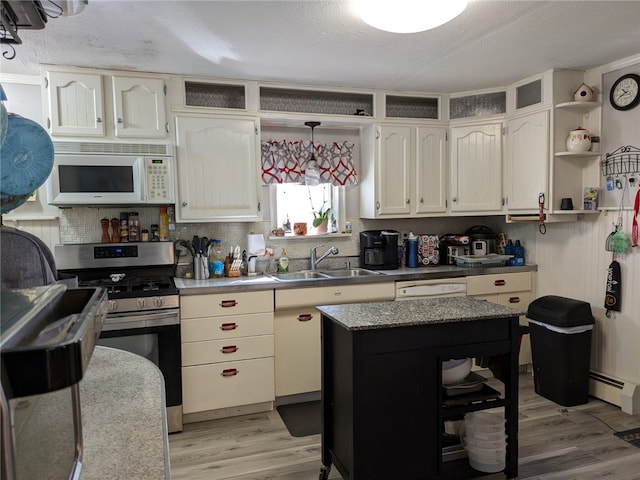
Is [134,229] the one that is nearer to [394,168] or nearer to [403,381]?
[394,168]

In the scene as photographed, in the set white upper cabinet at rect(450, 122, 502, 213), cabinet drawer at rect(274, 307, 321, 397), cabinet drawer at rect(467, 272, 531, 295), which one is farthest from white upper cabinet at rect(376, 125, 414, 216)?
cabinet drawer at rect(274, 307, 321, 397)

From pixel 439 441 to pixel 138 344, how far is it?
1912mm

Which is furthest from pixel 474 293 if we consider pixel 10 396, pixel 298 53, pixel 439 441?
pixel 10 396

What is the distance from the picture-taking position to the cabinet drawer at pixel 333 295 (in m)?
3.28

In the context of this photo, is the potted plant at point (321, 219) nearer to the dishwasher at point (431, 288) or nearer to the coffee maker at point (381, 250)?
the coffee maker at point (381, 250)

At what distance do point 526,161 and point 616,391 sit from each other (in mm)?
1805

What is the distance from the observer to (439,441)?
86.7 inches

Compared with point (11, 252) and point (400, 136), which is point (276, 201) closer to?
point (400, 136)

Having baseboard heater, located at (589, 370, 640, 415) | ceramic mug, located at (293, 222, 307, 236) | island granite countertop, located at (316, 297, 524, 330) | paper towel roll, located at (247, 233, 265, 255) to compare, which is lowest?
baseboard heater, located at (589, 370, 640, 415)

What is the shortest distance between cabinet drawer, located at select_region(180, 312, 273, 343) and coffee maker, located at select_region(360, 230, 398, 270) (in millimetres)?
1078

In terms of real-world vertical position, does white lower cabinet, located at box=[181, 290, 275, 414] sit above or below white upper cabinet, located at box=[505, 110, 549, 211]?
below

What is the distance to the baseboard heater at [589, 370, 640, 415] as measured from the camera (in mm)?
3123

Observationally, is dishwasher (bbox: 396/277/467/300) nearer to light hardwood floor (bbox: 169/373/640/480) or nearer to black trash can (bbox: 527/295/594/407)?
black trash can (bbox: 527/295/594/407)

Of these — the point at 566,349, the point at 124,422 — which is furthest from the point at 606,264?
the point at 124,422
